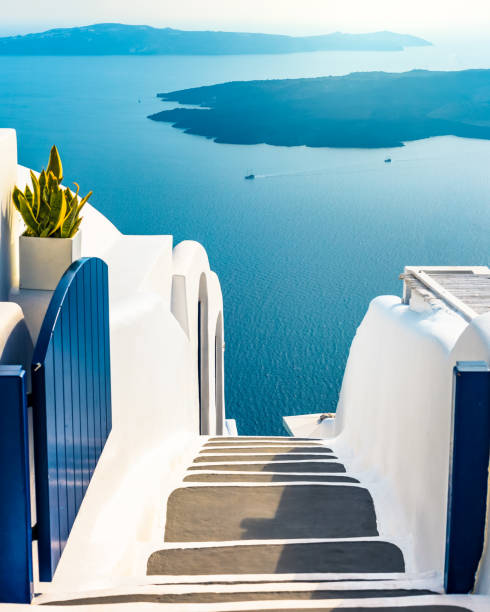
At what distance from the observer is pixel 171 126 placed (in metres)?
80.3

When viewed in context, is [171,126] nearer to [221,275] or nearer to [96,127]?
[96,127]

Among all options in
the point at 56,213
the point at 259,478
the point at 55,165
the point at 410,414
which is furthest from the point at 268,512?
the point at 55,165

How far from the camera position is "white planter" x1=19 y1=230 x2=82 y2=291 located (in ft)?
12.5

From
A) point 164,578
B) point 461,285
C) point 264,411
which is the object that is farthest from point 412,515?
point 264,411

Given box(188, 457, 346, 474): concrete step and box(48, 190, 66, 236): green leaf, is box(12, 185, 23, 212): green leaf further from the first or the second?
box(188, 457, 346, 474): concrete step

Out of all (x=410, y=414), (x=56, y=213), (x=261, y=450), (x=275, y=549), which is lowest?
(x=261, y=450)

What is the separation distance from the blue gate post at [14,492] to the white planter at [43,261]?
1.61m

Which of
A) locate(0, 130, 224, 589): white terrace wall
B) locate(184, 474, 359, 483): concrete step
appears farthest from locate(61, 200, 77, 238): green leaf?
locate(184, 474, 359, 483): concrete step

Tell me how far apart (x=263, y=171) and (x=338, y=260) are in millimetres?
20633

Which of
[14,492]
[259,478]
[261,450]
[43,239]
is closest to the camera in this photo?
[14,492]

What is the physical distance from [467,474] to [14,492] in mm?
1395

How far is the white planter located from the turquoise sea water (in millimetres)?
28163

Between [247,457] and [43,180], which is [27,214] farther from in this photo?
[247,457]

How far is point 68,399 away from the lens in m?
2.87
